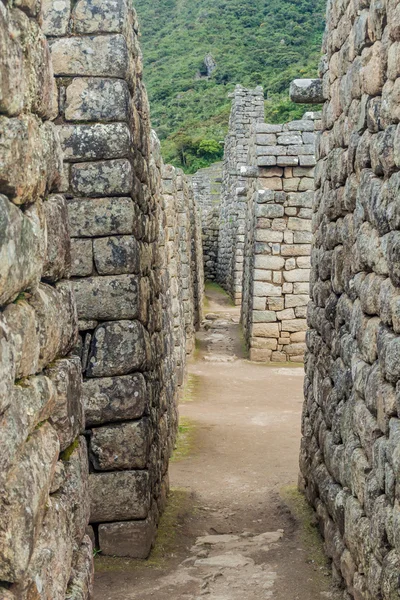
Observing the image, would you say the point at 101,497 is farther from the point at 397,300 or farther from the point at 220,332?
the point at 220,332

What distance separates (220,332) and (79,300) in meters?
12.9

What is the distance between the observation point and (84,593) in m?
2.66

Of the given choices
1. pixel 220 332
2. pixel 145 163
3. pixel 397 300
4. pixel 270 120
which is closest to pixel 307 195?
pixel 220 332

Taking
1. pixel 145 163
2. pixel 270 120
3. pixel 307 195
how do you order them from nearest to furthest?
pixel 145 163 < pixel 307 195 < pixel 270 120

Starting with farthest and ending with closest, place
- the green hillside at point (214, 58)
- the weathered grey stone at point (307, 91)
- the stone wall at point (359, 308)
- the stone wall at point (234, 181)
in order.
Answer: the green hillside at point (214, 58) → the stone wall at point (234, 181) → the weathered grey stone at point (307, 91) → the stone wall at point (359, 308)

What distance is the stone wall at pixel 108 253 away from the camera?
196 inches

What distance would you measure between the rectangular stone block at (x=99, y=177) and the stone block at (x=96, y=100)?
0.31m

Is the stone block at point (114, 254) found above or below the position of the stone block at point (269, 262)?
above

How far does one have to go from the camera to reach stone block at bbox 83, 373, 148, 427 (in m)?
5.18

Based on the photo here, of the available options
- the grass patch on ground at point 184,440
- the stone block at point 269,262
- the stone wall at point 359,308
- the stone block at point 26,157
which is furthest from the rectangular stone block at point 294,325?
the stone block at point 26,157

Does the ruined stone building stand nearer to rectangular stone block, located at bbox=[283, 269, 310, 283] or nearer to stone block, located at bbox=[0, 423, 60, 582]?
stone block, located at bbox=[0, 423, 60, 582]

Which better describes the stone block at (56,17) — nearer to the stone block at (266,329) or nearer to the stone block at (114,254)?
the stone block at (114,254)

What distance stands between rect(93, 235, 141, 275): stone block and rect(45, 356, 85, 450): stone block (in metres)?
2.37

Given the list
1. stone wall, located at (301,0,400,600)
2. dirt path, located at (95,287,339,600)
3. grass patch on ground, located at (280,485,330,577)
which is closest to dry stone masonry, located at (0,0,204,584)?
dirt path, located at (95,287,339,600)
